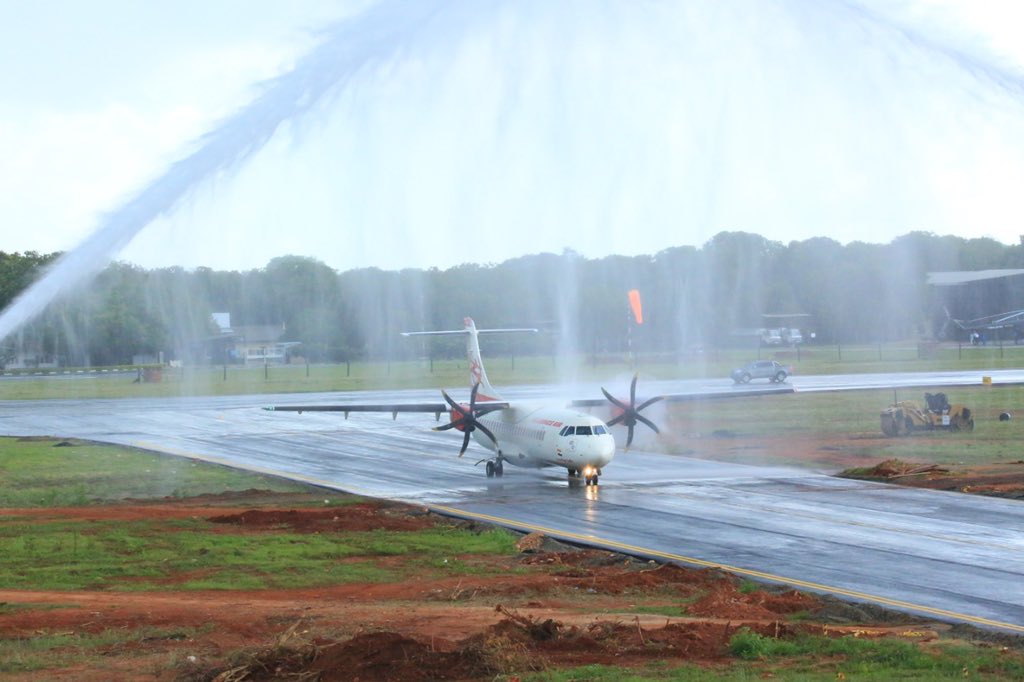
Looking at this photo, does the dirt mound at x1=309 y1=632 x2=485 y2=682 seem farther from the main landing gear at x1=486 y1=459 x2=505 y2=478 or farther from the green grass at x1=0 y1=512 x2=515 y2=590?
the main landing gear at x1=486 y1=459 x2=505 y2=478

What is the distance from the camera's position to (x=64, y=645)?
53.7 feet

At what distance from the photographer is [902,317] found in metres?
116

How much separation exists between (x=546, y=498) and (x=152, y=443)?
28.4 metres

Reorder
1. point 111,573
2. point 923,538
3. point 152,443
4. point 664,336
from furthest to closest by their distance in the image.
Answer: point 664,336 < point 152,443 < point 923,538 < point 111,573

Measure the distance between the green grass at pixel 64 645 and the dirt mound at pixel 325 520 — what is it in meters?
12.1

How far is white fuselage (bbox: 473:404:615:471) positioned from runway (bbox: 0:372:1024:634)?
0.98 m

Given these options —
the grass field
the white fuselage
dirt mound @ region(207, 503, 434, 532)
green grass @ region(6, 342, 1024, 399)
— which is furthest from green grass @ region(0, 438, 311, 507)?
green grass @ region(6, 342, 1024, 399)

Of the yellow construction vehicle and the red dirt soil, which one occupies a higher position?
the yellow construction vehicle

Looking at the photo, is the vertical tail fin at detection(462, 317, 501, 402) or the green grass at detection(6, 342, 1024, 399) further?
the green grass at detection(6, 342, 1024, 399)

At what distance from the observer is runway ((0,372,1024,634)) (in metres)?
22.2

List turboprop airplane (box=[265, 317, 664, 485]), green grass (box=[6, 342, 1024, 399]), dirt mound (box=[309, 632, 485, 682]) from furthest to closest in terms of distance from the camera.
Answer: green grass (box=[6, 342, 1024, 399]) → turboprop airplane (box=[265, 317, 664, 485]) → dirt mound (box=[309, 632, 485, 682])

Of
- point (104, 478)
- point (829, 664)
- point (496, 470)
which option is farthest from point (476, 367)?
point (829, 664)

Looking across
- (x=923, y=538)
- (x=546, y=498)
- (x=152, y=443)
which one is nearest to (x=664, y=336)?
(x=152, y=443)

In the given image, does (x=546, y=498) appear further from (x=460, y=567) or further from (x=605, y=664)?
(x=605, y=664)
